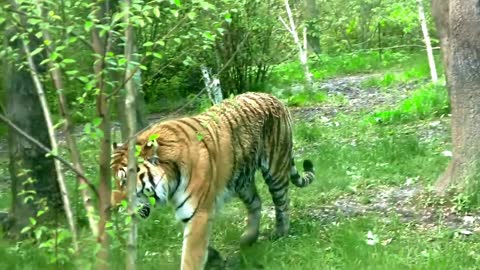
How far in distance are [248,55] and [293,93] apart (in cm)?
111

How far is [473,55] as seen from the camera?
6.58 metres

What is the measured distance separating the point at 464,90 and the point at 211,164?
2.40m

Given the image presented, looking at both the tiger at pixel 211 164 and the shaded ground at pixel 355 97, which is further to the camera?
the shaded ground at pixel 355 97

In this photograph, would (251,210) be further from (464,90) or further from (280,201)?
(464,90)

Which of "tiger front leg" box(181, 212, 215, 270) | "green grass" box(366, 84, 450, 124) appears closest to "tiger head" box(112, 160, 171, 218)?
"tiger front leg" box(181, 212, 215, 270)

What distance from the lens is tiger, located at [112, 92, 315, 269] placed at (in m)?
5.16

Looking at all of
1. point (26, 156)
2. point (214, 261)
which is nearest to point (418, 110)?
point (214, 261)

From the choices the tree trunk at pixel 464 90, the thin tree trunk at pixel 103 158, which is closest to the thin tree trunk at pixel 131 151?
the thin tree trunk at pixel 103 158

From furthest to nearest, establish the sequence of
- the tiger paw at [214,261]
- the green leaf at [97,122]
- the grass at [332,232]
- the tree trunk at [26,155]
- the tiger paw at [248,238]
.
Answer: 1. the tree trunk at [26,155]
2. the tiger paw at [248,238]
3. the tiger paw at [214,261]
4. the grass at [332,232]
5. the green leaf at [97,122]

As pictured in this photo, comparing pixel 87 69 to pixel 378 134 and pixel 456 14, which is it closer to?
pixel 456 14

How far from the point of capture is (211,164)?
216 inches

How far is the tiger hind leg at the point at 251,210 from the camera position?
20.4 ft

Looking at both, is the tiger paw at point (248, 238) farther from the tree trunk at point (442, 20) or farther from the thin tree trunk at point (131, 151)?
the thin tree trunk at point (131, 151)

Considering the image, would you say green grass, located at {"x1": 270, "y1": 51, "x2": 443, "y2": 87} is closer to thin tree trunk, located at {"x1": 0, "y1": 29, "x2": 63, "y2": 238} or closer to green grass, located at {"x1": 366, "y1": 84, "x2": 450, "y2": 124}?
green grass, located at {"x1": 366, "y1": 84, "x2": 450, "y2": 124}
